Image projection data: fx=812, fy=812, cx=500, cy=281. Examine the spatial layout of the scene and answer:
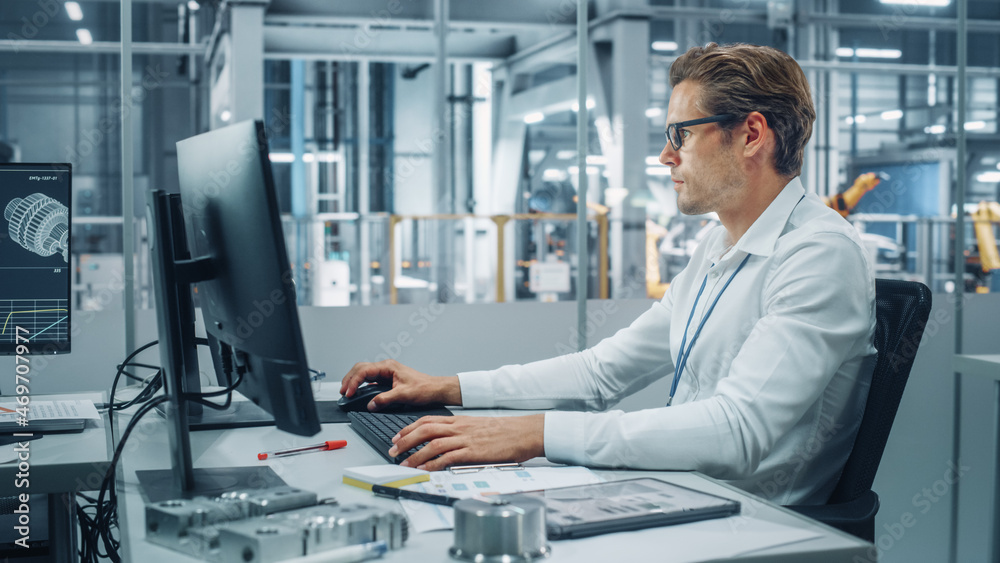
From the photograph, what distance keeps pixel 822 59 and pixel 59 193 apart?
1048 cm

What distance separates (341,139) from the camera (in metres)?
10.8

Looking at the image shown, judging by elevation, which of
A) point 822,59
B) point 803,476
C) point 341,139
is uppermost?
point 822,59

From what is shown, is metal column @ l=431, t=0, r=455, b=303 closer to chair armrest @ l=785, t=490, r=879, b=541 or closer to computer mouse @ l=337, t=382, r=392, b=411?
computer mouse @ l=337, t=382, r=392, b=411

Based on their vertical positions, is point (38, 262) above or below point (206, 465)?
above

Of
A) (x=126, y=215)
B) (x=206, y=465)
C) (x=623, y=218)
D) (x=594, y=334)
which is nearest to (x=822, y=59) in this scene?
(x=623, y=218)

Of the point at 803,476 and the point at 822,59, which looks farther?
the point at 822,59

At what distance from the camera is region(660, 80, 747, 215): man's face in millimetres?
1294

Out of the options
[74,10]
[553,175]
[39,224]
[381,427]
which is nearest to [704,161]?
[381,427]

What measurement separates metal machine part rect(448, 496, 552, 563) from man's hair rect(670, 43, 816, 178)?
806 millimetres

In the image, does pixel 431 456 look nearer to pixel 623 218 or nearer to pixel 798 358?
pixel 798 358

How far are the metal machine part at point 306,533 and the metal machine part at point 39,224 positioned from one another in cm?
98

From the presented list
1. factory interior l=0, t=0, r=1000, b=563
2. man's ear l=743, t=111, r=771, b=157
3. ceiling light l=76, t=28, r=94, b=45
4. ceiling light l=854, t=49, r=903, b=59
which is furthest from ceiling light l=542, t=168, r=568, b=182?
man's ear l=743, t=111, r=771, b=157

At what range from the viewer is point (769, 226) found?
1.25 metres

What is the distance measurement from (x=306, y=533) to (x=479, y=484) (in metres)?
0.28
